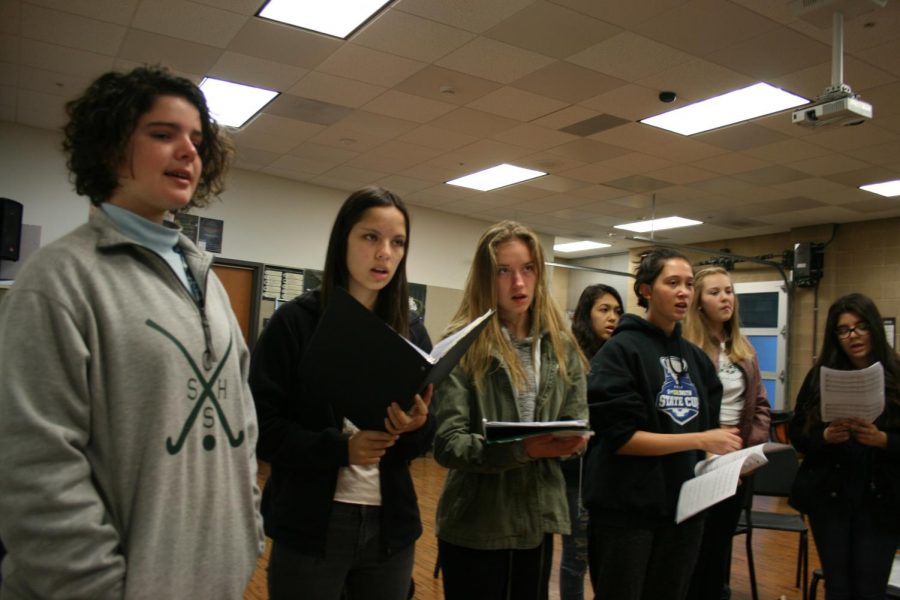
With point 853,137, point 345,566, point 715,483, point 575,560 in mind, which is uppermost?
point 853,137

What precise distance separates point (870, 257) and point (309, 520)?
30.1 ft

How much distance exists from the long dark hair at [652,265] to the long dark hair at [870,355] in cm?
83

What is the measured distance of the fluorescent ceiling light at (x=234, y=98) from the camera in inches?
194

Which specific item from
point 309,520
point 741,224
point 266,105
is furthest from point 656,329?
point 741,224

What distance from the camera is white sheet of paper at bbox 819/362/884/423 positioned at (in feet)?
7.19

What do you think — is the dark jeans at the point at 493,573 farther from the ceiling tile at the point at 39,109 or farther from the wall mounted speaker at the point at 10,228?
the wall mounted speaker at the point at 10,228

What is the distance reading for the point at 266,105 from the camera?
→ 17.3 feet

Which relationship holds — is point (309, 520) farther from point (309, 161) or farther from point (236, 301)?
point (236, 301)

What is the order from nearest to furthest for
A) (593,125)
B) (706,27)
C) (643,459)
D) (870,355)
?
(643,459) < (870,355) < (706,27) < (593,125)

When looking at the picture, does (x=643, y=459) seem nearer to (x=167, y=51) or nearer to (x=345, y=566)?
(x=345, y=566)

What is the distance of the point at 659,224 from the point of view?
9148 mm

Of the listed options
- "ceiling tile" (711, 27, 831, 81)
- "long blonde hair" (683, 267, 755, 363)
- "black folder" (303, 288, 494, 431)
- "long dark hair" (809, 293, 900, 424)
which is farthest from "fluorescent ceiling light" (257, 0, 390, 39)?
"black folder" (303, 288, 494, 431)

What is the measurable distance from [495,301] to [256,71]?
3616 millimetres

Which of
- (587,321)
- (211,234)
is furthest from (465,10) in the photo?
(211,234)
